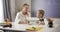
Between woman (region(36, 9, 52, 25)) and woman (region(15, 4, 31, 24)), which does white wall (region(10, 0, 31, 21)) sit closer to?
woman (region(15, 4, 31, 24))

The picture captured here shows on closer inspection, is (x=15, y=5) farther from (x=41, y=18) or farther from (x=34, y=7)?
(x=41, y=18)

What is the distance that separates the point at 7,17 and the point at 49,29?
0.52 metres

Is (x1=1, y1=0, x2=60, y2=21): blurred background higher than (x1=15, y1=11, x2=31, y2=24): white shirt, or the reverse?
(x1=1, y1=0, x2=60, y2=21): blurred background

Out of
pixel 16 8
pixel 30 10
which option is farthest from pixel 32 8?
pixel 16 8

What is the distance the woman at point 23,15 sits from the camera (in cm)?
140

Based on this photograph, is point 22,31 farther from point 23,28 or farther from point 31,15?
point 31,15

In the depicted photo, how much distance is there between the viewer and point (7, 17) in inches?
58.6

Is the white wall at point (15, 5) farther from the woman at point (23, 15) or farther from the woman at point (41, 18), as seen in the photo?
the woman at point (41, 18)

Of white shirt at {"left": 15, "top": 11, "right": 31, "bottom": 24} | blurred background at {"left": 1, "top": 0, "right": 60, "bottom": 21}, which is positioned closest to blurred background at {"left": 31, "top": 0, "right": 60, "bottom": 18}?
blurred background at {"left": 1, "top": 0, "right": 60, "bottom": 21}

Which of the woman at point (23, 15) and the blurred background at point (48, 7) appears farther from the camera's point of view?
the woman at point (23, 15)

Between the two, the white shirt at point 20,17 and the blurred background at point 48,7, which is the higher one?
the blurred background at point 48,7

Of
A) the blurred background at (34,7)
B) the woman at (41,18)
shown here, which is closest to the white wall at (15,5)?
the blurred background at (34,7)

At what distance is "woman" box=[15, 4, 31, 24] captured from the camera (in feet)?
4.58

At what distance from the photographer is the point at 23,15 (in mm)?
1412
